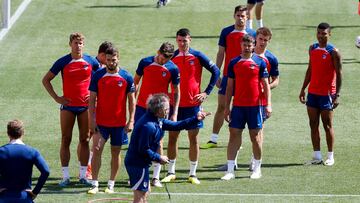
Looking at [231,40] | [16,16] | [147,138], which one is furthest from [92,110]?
[16,16]

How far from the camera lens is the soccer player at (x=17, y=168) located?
1209cm

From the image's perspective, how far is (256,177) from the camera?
16688 mm

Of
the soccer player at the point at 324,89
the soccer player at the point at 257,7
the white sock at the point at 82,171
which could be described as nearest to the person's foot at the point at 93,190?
the white sock at the point at 82,171

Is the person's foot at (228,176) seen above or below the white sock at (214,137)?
below

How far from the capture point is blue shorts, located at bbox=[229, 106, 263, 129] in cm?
1647

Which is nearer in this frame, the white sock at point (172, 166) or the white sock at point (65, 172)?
the white sock at point (65, 172)

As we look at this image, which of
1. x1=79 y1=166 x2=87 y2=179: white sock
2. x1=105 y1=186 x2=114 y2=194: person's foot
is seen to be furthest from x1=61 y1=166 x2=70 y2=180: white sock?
x1=105 y1=186 x2=114 y2=194: person's foot

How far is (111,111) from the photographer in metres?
15.5

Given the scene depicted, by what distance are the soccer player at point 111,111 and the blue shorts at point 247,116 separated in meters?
1.88

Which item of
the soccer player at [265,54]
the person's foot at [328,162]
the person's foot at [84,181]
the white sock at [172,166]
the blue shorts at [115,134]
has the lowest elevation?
the person's foot at [84,181]

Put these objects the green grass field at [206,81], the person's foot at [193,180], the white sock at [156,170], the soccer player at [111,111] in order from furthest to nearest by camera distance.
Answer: the person's foot at [193,180], the white sock at [156,170], the green grass field at [206,81], the soccer player at [111,111]

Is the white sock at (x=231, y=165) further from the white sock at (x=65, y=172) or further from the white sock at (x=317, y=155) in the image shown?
the white sock at (x=65, y=172)

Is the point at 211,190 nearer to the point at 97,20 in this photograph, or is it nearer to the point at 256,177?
the point at 256,177

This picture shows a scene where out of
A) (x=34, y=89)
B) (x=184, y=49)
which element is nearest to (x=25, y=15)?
(x=34, y=89)
